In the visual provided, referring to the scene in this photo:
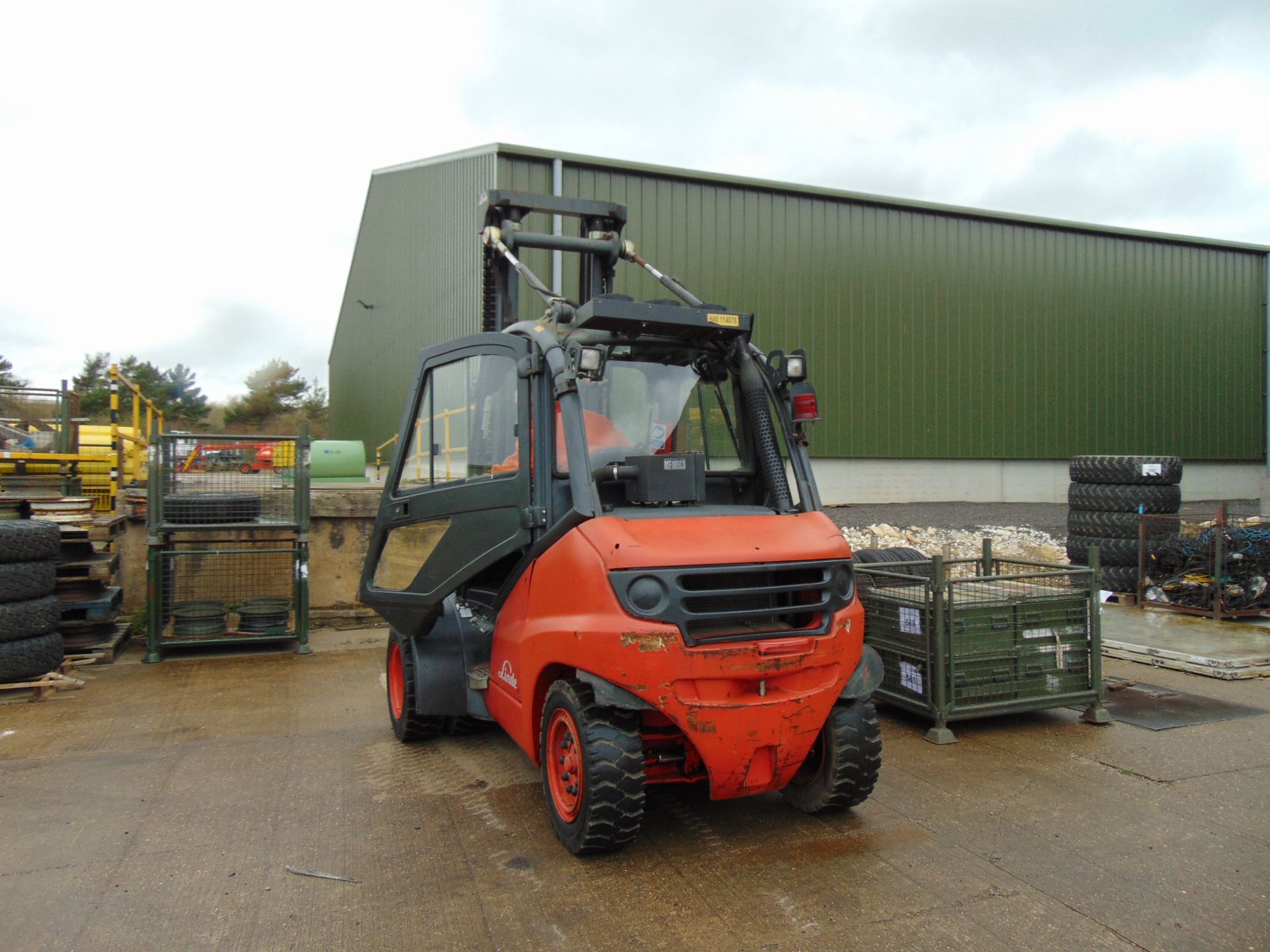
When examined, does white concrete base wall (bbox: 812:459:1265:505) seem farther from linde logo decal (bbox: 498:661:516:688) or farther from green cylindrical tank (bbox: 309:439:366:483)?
linde logo decal (bbox: 498:661:516:688)

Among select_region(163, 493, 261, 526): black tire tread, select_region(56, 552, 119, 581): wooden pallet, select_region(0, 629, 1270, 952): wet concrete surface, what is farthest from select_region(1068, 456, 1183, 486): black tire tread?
select_region(56, 552, 119, 581): wooden pallet

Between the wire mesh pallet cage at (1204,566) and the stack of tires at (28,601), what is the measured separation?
11.3 metres

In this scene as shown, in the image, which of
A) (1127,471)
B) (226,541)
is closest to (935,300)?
(1127,471)

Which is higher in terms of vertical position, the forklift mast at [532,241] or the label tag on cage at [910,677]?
the forklift mast at [532,241]

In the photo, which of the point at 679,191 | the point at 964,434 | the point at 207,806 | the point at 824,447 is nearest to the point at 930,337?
the point at 964,434

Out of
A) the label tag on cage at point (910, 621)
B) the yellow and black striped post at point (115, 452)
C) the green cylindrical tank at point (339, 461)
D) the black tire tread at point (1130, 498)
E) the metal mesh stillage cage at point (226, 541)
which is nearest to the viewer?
the label tag on cage at point (910, 621)

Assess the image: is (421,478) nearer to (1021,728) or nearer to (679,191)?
(1021,728)

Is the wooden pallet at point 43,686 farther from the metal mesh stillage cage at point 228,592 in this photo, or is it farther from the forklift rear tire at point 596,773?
the forklift rear tire at point 596,773

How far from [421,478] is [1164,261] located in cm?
2440

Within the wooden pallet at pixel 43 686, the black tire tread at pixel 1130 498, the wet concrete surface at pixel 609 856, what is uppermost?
the black tire tread at pixel 1130 498

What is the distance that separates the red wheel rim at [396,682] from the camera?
6008 mm

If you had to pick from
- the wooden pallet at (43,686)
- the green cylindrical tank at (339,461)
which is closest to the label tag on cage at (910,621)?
the wooden pallet at (43,686)

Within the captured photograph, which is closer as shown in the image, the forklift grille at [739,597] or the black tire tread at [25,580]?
the forklift grille at [739,597]

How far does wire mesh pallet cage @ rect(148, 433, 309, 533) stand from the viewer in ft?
28.2
